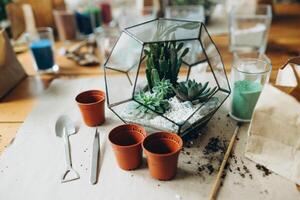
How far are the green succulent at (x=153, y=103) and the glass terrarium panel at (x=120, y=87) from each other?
6 cm

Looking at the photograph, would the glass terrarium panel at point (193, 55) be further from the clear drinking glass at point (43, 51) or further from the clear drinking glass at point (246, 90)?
the clear drinking glass at point (43, 51)

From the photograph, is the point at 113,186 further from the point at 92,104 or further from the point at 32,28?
the point at 32,28

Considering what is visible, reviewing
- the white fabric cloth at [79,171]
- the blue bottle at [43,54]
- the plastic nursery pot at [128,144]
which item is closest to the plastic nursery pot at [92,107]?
the white fabric cloth at [79,171]

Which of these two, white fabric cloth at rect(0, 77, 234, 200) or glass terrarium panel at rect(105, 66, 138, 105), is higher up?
glass terrarium panel at rect(105, 66, 138, 105)

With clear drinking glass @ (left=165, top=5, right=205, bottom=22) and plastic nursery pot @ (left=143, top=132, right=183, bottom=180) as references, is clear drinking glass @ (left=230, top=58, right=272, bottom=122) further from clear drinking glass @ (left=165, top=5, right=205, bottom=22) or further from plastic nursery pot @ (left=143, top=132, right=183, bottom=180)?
clear drinking glass @ (left=165, top=5, right=205, bottom=22)

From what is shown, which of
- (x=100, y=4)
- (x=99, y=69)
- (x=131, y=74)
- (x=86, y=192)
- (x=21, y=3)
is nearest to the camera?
(x=86, y=192)

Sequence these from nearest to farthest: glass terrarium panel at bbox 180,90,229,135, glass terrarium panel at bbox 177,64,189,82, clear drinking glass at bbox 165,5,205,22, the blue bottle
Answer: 1. glass terrarium panel at bbox 180,90,229,135
2. glass terrarium panel at bbox 177,64,189,82
3. the blue bottle
4. clear drinking glass at bbox 165,5,205,22

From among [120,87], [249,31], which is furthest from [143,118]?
[249,31]

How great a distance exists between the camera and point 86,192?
2.08ft

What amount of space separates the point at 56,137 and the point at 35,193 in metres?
0.19

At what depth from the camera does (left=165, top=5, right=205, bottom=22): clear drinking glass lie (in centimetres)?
122

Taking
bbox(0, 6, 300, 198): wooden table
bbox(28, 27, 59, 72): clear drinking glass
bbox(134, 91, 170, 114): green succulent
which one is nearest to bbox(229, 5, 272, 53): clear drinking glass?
bbox(0, 6, 300, 198): wooden table

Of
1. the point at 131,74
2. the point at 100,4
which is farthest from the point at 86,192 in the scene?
the point at 100,4

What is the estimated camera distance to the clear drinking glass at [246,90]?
780mm
